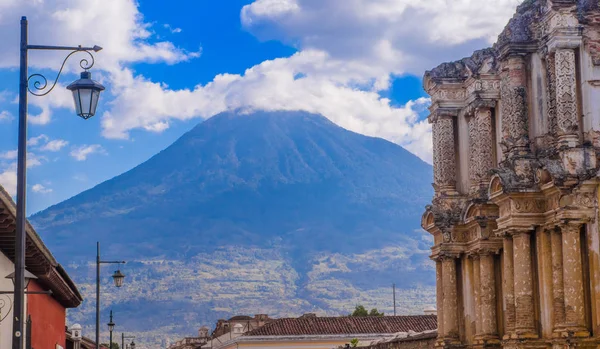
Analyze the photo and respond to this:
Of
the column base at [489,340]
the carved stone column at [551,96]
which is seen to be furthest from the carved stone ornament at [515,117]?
the column base at [489,340]

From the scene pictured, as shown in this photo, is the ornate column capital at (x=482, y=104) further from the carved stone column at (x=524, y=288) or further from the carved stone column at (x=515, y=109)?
the carved stone column at (x=524, y=288)

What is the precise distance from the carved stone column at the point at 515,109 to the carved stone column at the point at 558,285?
7.46 feet

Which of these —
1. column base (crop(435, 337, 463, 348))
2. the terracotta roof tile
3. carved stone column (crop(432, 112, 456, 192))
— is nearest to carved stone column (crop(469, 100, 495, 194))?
carved stone column (crop(432, 112, 456, 192))

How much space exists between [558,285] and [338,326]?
53.0m

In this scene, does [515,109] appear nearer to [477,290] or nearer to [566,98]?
[566,98]

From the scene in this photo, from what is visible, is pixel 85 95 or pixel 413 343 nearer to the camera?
pixel 85 95

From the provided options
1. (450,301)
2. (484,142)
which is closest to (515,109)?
(484,142)

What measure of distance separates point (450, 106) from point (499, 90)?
88.1 inches

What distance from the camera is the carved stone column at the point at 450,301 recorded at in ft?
102

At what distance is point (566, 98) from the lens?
24.1 meters

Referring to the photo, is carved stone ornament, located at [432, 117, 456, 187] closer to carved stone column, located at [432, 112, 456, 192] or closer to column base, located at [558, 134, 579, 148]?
carved stone column, located at [432, 112, 456, 192]

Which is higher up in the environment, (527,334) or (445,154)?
(445,154)

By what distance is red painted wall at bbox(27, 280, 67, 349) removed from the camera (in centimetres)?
2500

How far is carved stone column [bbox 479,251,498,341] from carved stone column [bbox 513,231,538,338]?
332cm
